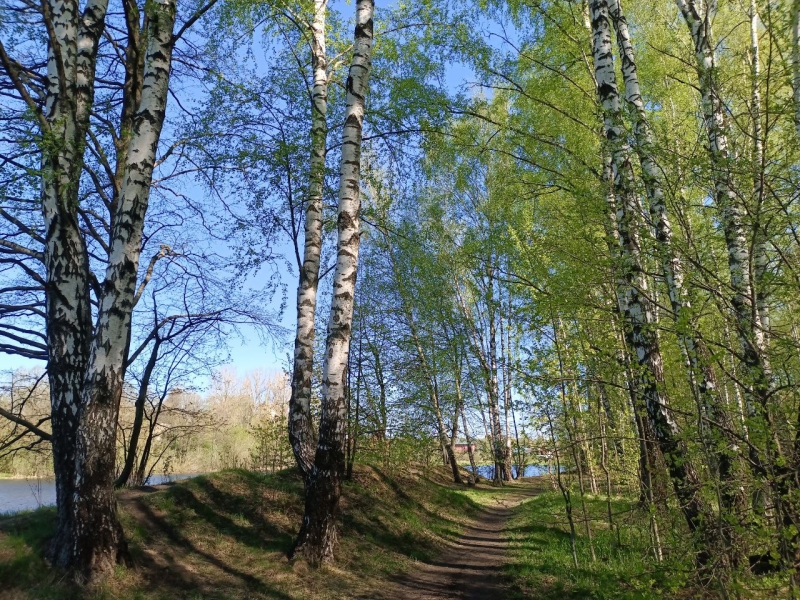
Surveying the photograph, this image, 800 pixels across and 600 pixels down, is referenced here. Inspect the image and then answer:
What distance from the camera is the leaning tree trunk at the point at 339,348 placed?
605cm

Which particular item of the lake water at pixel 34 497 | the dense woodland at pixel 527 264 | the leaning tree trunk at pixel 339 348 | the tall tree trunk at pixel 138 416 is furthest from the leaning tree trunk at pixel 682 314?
the tall tree trunk at pixel 138 416

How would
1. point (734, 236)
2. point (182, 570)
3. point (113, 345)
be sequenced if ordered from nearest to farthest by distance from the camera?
point (734, 236)
point (113, 345)
point (182, 570)

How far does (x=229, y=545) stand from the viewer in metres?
6.36

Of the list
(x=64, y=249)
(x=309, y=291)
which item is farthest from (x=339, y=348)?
(x=64, y=249)

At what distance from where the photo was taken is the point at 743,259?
4777mm

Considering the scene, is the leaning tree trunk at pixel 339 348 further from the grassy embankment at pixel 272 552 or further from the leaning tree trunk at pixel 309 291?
the leaning tree trunk at pixel 309 291

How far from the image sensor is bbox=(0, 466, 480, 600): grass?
15.5ft

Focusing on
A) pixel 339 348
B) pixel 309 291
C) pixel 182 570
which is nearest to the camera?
pixel 182 570

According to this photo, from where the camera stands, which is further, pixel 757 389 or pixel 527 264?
pixel 527 264

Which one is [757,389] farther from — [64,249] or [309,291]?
[64,249]

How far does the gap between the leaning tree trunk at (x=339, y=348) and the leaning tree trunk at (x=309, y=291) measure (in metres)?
0.85

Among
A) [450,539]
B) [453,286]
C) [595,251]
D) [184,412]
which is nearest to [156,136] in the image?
[595,251]

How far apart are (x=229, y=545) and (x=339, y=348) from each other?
299 cm

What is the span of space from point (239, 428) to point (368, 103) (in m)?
13.5
